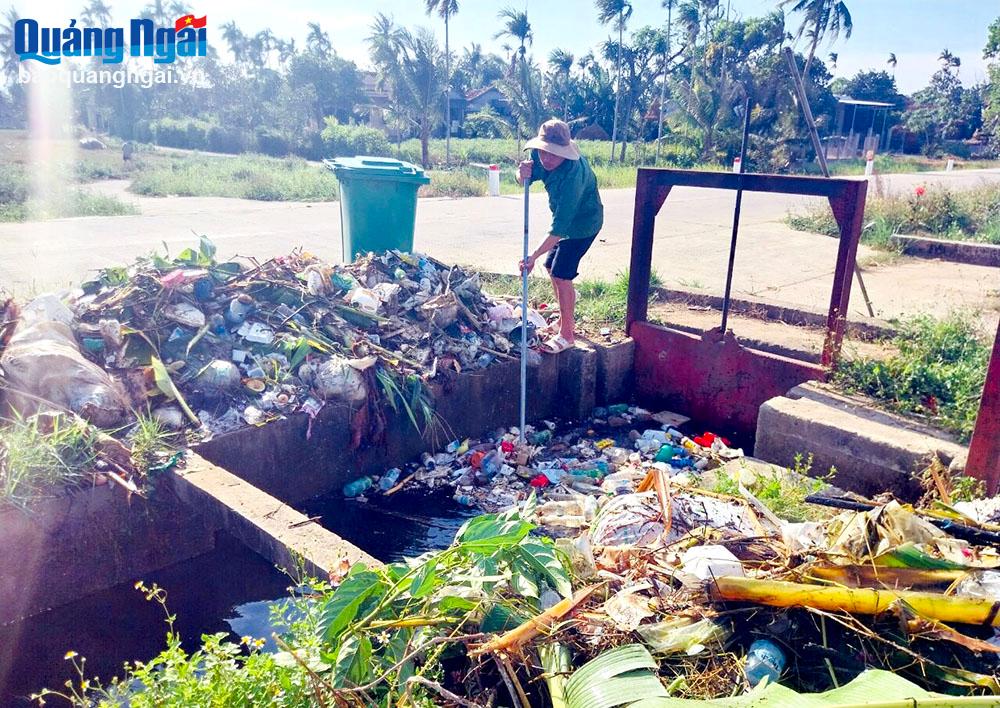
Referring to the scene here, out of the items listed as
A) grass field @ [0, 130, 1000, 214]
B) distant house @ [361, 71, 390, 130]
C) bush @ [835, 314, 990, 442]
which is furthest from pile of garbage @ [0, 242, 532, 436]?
distant house @ [361, 71, 390, 130]

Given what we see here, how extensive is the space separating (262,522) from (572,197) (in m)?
3.32

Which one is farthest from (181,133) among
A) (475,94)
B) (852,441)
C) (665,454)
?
(852,441)

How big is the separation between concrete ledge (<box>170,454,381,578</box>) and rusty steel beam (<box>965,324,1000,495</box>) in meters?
2.84

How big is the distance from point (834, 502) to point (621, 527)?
2.63 feet

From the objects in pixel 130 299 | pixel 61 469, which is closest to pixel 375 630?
pixel 61 469

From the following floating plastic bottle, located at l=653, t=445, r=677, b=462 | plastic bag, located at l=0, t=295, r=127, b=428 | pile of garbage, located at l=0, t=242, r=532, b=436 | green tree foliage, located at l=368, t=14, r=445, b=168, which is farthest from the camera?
green tree foliage, located at l=368, t=14, r=445, b=168

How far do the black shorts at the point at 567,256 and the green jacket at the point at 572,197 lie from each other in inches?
4.1

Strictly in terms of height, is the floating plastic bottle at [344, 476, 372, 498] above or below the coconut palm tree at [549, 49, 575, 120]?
below

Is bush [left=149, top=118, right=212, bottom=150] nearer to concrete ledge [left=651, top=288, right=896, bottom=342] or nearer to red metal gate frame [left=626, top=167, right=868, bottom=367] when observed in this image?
concrete ledge [left=651, top=288, right=896, bottom=342]

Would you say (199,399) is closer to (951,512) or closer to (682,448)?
(682,448)

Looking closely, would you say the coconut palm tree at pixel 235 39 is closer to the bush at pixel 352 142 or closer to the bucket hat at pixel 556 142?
the bush at pixel 352 142

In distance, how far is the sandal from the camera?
19.6 feet

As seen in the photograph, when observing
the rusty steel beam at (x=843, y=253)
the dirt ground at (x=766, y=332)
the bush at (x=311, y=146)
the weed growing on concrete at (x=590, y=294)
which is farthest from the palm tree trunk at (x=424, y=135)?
the rusty steel beam at (x=843, y=253)

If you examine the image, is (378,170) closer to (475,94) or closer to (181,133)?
(181,133)
